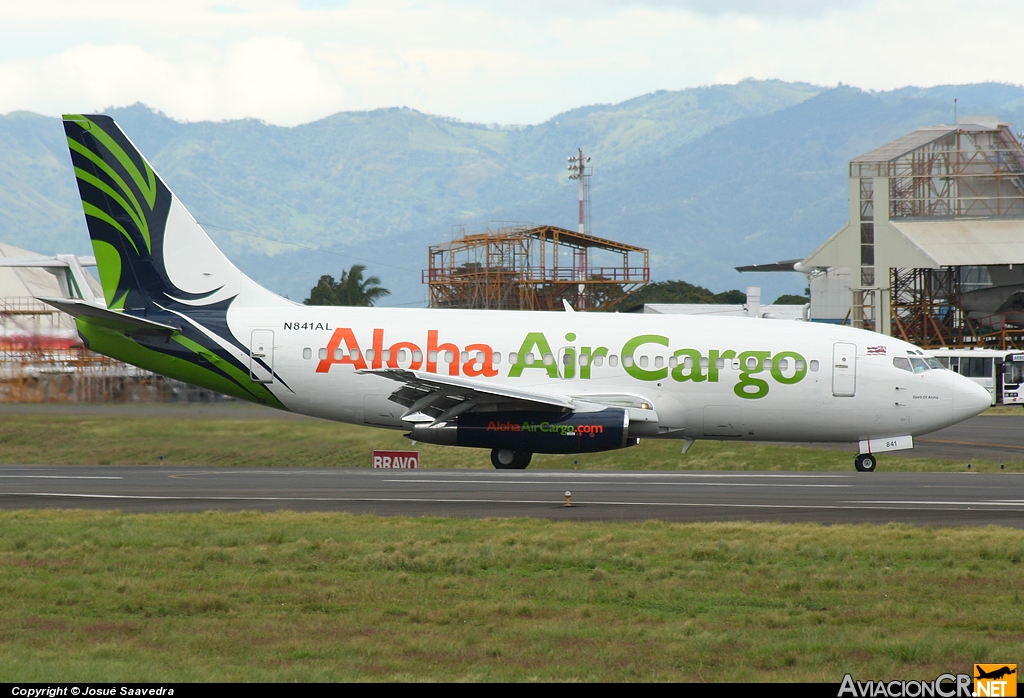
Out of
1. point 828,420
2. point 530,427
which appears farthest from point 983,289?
point 530,427

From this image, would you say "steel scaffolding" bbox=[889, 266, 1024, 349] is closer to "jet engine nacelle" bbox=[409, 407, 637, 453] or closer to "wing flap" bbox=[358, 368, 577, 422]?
"jet engine nacelle" bbox=[409, 407, 637, 453]

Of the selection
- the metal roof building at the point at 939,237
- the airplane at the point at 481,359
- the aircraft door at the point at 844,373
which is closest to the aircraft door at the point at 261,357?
the airplane at the point at 481,359

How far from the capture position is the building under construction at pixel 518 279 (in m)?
73.1

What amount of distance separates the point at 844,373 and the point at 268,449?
14538mm

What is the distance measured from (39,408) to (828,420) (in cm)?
2239

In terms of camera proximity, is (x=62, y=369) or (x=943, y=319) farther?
(x=943, y=319)

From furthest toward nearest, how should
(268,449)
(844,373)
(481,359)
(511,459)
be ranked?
(268,449) < (511,459) < (481,359) < (844,373)

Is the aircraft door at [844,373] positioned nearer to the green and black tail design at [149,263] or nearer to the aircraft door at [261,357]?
the green and black tail design at [149,263]

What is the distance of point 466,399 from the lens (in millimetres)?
25406

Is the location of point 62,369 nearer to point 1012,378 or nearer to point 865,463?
point 865,463

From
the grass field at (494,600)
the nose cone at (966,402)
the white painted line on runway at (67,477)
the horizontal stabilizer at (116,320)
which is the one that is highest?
the horizontal stabilizer at (116,320)

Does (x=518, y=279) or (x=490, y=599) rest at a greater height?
(x=518, y=279)

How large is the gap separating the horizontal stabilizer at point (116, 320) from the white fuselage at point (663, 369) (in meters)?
1.74

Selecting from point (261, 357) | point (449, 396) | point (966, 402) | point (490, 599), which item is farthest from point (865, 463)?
point (490, 599)
